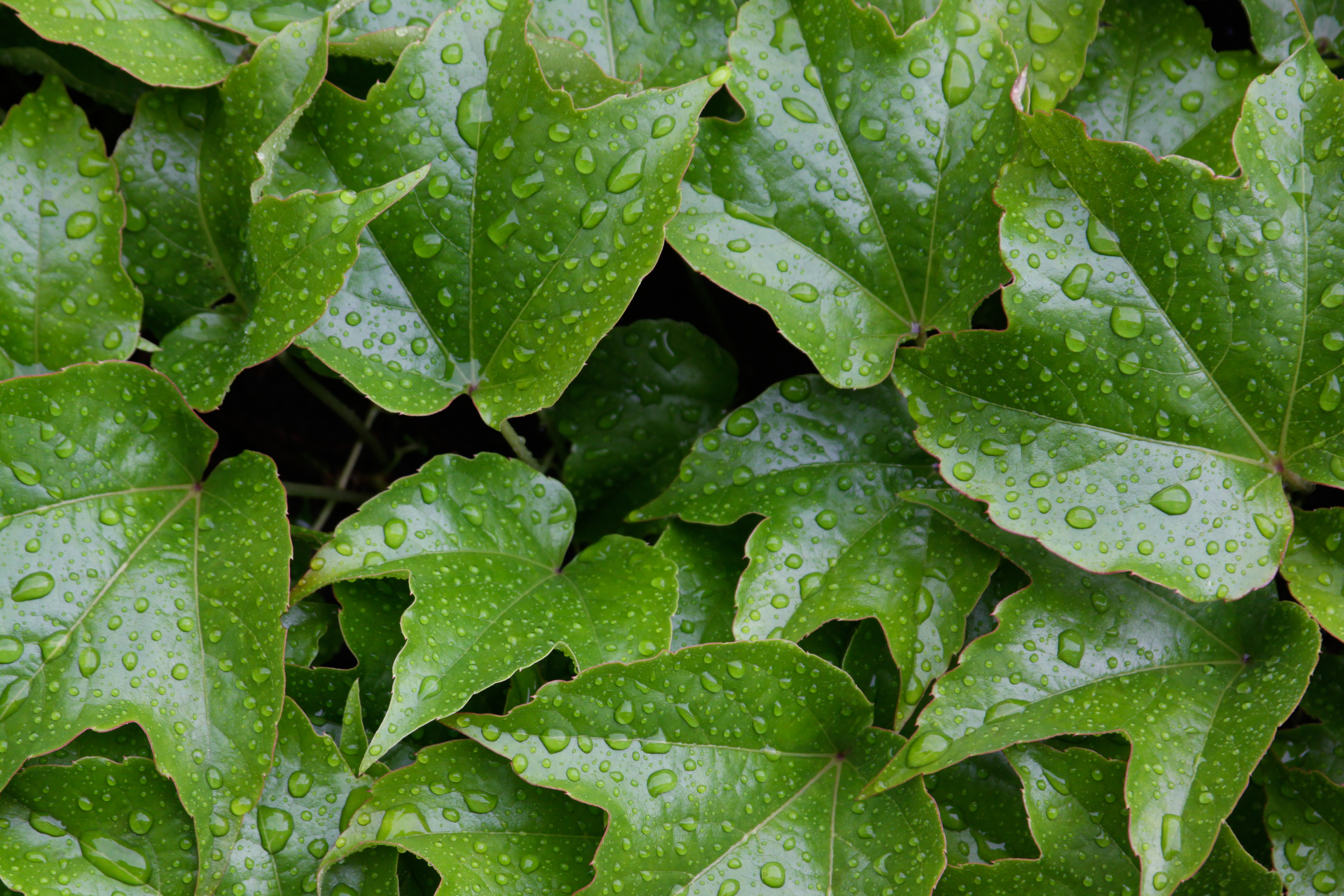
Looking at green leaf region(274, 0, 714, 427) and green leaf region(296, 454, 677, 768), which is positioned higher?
green leaf region(274, 0, 714, 427)

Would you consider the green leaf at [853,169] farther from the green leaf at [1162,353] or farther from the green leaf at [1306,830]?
the green leaf at [1306,830]

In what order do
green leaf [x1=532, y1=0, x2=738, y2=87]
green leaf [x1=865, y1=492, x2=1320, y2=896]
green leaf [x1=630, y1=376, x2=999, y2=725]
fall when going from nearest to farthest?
green leaf [x1=865, y1=492, x2=1320, y2=896] < green leaf [x1=630, y1=376, x2=999, y2=725] < green leaf [x1=532, y1=0, x2=738, y2=87]

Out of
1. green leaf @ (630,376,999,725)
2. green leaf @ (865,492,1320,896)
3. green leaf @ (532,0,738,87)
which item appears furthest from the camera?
green leaf @ (532,0,738,87)

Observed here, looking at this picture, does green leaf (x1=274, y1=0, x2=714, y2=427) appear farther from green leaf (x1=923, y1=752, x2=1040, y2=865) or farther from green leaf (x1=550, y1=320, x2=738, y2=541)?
green leaf (x1=923, y1=752, x2=1040, y2=865)

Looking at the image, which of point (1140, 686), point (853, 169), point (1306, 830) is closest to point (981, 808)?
point (1140, 686)

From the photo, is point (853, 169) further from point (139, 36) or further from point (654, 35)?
point (139, 36)

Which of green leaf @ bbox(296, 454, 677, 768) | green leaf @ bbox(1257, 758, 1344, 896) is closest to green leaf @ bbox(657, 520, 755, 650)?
green leaf @ bbox(296, 454, 677, 768)

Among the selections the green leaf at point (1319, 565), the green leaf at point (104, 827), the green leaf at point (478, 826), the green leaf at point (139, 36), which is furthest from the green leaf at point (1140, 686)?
the green leaf at point (139, 36)
